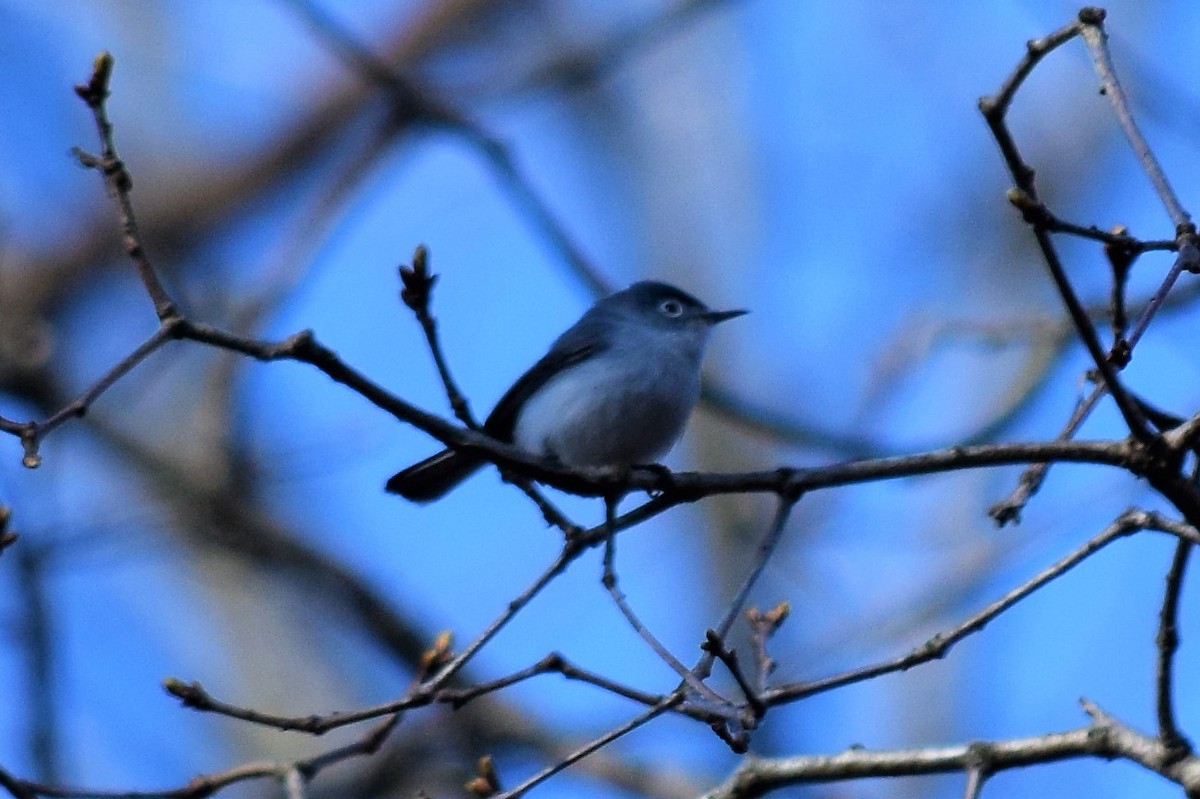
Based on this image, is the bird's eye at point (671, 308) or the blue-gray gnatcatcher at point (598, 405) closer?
the blue-gray gnatcatcher at point (598, 405)

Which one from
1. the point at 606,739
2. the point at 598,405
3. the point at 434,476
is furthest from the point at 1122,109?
the point at 434,476

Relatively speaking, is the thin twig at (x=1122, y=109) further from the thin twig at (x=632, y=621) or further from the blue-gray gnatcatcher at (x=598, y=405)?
the blue-gray gnatcatcher at (x=598, y=405)

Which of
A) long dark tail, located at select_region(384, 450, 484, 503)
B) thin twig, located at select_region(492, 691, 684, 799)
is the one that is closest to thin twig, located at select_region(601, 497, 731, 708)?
thin twig, located at select_region(492, 691, 684, 799)

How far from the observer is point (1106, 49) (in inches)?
91.8

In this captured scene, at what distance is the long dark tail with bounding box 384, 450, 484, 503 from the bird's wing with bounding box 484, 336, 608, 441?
425 mm

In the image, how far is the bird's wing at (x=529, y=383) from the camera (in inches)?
190

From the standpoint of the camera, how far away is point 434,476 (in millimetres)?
4320

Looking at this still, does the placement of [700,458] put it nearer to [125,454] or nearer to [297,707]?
[297,707]

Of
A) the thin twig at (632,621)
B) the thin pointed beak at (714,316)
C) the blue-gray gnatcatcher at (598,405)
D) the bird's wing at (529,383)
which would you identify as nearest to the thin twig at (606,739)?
the thin twig at (632,621)

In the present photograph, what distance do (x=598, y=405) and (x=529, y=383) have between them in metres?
0.52

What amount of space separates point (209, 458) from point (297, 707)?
1916 mm

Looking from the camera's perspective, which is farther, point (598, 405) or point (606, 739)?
point (598, 405)

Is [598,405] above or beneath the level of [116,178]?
above

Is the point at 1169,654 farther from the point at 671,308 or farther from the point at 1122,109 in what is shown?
the point at 671,308
